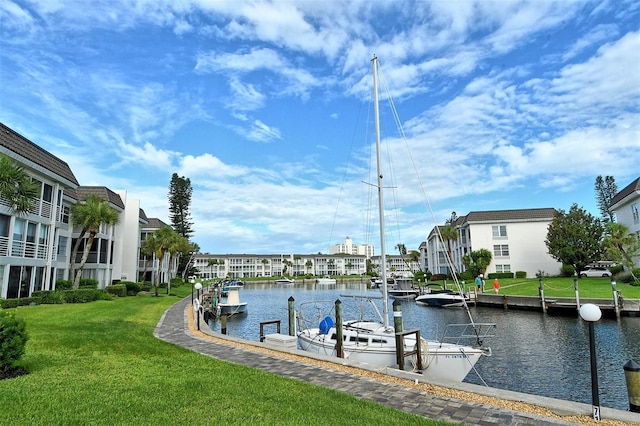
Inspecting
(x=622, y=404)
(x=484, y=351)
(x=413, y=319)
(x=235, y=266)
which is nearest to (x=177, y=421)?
(x=484, y=351)

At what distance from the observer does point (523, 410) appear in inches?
287

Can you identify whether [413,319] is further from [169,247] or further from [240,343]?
[169,247]

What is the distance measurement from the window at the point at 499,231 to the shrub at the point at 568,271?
363 inches

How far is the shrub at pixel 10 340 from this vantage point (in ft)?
27.7

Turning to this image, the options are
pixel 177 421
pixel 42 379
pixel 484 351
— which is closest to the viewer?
pixel 177 421

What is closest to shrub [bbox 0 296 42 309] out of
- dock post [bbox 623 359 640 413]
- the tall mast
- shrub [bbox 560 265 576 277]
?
the tall mast

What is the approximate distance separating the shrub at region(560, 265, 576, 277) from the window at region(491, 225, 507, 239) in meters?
9.22

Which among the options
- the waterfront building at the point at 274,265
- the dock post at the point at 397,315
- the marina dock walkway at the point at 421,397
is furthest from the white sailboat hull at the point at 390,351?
the waterfront building at the point at 274,265

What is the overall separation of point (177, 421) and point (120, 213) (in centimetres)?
4626

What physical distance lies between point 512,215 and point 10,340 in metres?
64.8

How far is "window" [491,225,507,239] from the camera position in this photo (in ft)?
201

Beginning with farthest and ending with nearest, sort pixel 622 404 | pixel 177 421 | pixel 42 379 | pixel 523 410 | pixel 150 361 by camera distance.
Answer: pixel 622 404, pixel 150 361, pixel 42 379, pixel 523 410, pixel 177 421

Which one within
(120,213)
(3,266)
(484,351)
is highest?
(120,213)

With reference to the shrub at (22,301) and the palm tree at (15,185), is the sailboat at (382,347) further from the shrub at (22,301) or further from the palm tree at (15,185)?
the shrub at (22,301)
